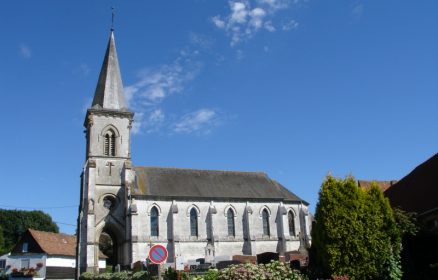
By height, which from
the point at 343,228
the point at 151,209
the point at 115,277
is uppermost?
the point at 151,209

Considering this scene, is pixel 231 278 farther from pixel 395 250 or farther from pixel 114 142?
pixel 114 142

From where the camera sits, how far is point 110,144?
43.8m

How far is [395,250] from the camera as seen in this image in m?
18.4

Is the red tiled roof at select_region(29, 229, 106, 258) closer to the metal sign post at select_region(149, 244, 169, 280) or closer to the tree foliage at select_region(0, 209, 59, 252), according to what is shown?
the tree foliage at select_region(0, 209, 59, 252)

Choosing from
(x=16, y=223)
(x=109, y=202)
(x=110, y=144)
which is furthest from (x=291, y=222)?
(x=16, y=223)

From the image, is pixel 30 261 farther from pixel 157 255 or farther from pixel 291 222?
pixel 157 255

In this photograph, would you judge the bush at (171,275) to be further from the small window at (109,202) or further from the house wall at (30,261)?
the house wall at (30,261)

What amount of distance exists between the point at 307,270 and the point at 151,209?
24.4m

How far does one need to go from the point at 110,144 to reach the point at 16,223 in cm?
4550

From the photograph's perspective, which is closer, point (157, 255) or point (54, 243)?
point (157, 255)

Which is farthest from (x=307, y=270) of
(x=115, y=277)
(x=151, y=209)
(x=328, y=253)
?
(x=151, y=209)

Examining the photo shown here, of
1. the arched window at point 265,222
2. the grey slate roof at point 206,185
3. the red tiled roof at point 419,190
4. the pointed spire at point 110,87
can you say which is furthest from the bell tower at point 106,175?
the red tiled roof at point 419,190

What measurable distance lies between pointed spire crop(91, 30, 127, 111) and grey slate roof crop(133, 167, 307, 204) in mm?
7092

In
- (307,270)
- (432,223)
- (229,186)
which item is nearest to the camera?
(307,270)
